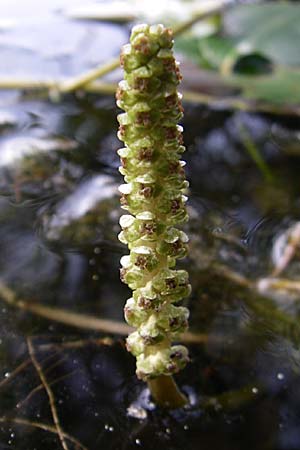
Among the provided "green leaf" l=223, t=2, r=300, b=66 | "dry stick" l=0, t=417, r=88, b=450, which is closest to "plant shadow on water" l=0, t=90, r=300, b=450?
"dry stick" l=0, t=417, r=88, b=450

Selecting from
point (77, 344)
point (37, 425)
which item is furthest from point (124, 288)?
point (37, 425)

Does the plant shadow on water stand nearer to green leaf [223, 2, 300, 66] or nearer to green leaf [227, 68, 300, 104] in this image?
green leaf [227, 68, 300, 104]

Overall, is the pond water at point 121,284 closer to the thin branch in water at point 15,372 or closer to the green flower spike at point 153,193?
the thin branch in water at point 15,372

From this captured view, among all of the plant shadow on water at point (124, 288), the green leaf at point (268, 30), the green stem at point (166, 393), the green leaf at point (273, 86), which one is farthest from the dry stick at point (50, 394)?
the green leaf at point (268, 30)

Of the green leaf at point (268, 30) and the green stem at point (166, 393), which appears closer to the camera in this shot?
the green stem at point (166, 393)

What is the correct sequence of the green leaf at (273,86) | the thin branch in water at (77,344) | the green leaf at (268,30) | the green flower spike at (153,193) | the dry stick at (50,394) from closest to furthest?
the green flower spike at (153,193), the dry stick at (50,394), the thin branch in water at (77,344), the green leaf at (273,86), the green leaf at (268,30)

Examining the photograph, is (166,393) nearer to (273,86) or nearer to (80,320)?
(80,320)
